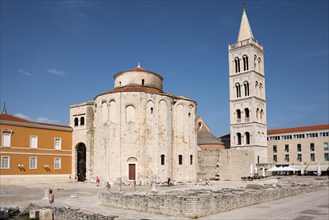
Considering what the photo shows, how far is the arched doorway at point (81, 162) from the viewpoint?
47.1 meters

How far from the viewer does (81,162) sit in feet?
157

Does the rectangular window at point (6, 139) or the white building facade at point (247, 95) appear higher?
the white building facade at point (247, 95)

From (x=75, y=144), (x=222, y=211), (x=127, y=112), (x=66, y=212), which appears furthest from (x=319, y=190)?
(x=75, y=144)

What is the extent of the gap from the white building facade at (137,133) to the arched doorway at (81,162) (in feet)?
5.93

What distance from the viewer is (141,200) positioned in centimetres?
1905

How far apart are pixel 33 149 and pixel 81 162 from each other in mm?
8831

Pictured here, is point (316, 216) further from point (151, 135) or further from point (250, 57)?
point (250, 57)

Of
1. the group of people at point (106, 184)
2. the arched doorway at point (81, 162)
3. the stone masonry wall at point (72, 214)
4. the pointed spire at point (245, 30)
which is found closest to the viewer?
the stone masonry wall at point (72, 214)

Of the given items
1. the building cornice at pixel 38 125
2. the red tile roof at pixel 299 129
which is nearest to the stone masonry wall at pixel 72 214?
the building cornice at pixel 38 125

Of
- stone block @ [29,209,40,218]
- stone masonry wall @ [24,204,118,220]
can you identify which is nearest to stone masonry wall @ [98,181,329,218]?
stone masonry wall @ [24,204,118,220]

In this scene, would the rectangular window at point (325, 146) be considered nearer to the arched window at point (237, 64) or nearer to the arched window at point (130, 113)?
the arched window at point (237, 64)

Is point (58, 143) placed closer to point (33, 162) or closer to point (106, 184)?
point (33, 162)

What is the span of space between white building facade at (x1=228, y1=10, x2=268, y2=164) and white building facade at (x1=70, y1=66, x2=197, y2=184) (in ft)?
74.7

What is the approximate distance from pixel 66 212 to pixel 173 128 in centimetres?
2622
